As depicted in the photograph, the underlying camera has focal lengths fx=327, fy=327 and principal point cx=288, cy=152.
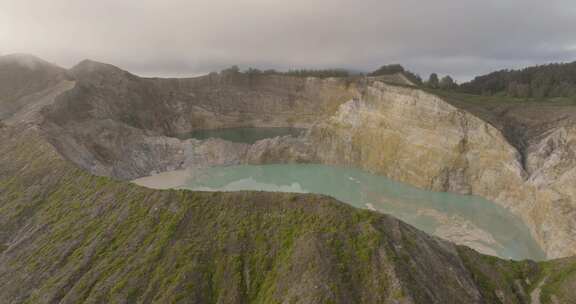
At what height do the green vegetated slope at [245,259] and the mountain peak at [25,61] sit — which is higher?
the mountain peak at [25,61]

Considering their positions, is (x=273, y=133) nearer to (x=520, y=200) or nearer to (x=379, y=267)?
(x=520, y=200)

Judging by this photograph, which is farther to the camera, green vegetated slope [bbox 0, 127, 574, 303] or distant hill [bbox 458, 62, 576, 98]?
distant hill [bbox 458, 62, 576, 98]

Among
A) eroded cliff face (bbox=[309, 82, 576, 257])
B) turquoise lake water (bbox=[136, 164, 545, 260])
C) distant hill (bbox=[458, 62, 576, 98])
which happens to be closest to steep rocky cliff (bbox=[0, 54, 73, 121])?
turquoise lake water (bbox=[136, 164, 545, 260])

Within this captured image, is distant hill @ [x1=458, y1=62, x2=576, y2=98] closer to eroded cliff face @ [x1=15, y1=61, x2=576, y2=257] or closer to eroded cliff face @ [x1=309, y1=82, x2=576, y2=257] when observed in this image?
eroded cliff face @ [x1=15, y1=61, x2=576, y2=257]

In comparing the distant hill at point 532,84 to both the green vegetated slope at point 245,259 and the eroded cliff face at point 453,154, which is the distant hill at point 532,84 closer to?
the eroded cliff face at point 453,154

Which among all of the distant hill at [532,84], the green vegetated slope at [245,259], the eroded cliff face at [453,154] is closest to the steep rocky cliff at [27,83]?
the green vegetated slope at [245,259]

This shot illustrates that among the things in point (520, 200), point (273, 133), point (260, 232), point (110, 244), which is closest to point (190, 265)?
point (260, 232)
